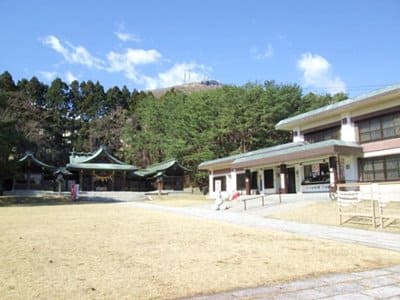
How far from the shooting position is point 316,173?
25984 millimetres

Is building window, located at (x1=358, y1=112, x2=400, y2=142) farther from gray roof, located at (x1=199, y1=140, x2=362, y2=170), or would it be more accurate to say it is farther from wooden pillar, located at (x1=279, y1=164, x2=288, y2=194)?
wooden pillar, located at (x1=279, y1=164, x2=288, y2=194)

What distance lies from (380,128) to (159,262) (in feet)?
64.3

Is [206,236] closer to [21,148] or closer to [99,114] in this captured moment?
[21,148]

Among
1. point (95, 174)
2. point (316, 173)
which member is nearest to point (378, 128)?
point (316, 173)

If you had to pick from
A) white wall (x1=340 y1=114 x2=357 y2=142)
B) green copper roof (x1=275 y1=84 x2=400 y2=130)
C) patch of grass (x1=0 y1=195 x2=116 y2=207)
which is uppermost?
green copper roof (x1=275 y1=84 x2=400 y2=130)

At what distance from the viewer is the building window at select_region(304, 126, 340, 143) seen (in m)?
25.9

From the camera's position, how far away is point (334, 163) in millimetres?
23234

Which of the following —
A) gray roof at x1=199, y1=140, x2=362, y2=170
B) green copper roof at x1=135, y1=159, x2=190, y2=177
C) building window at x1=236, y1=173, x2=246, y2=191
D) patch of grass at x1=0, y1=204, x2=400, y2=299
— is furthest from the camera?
green copper roof at x1=135, y1=159, x2=190, y2=177

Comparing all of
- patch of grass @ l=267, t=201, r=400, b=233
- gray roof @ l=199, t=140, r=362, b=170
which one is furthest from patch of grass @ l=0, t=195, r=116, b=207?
patch of grass @ l=267, t=201, r=400, b=233

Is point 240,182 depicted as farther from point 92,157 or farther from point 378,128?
point 92,157

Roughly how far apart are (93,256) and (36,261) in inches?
40.9

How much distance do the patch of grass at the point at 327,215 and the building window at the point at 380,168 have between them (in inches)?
198

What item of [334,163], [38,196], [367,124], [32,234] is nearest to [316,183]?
[334,163]

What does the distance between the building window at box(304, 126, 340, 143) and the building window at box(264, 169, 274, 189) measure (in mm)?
4049
